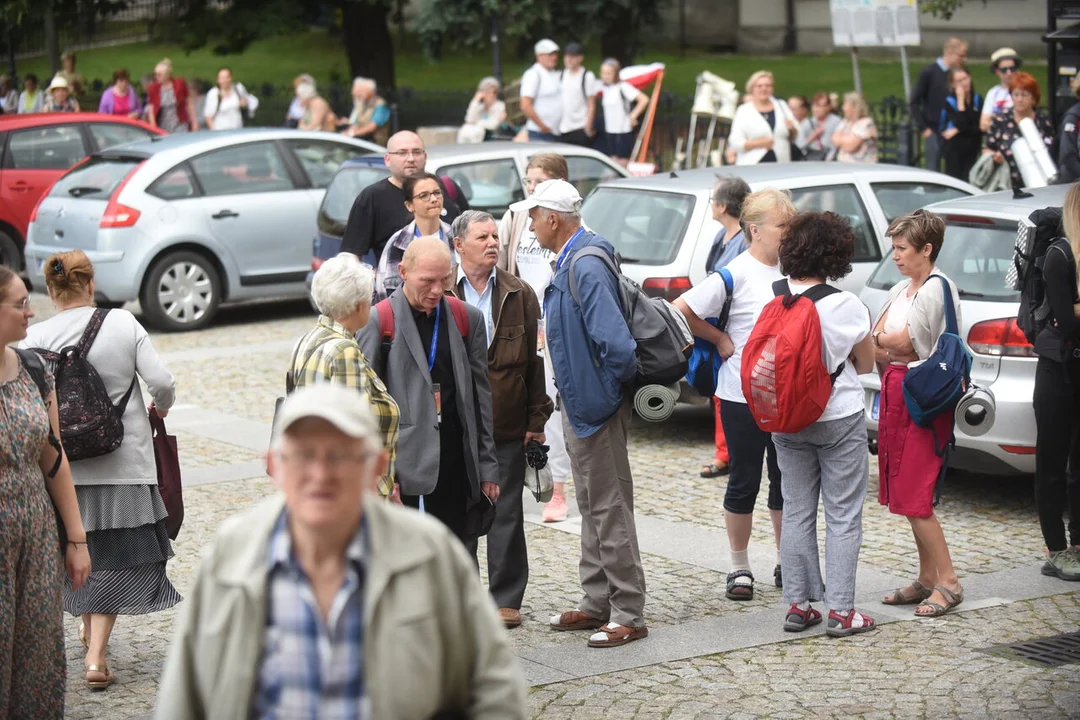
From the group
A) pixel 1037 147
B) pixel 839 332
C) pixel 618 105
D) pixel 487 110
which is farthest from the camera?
pixel 487 110

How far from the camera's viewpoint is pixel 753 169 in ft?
36.4

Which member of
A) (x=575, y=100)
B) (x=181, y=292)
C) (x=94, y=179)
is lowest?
(x=181, y=292)

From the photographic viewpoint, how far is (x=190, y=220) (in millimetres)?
14891

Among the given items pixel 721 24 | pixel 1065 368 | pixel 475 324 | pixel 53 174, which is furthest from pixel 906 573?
→ pixel 721 24

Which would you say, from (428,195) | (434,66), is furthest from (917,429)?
(434,66)

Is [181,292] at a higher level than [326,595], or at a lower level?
lower

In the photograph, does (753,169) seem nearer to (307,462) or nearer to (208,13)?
(307,462)

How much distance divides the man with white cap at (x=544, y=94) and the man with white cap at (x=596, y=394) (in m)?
13.1

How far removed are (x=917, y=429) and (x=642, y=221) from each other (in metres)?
3.95

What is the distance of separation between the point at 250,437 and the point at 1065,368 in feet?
18.4

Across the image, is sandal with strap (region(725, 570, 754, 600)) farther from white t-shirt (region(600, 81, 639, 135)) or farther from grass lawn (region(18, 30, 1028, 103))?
grass lawn (region(18, 30, 1028, 103))

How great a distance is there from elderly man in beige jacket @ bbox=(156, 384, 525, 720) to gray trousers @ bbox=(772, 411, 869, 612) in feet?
11.9

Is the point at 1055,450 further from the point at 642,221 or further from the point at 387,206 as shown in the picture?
the point at 387,206

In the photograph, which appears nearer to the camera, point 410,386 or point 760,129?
point 410,386
